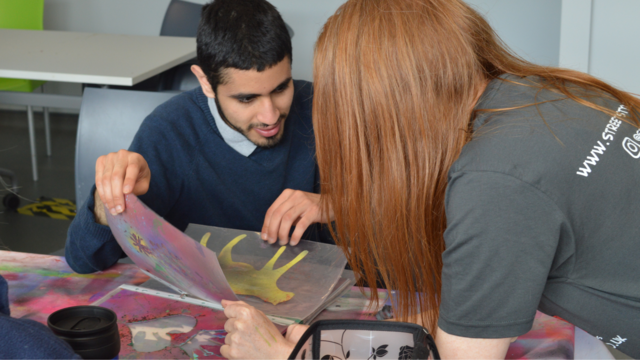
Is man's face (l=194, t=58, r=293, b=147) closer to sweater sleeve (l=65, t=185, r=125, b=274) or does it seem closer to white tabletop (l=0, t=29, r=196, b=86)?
sweater sleeve (l=65, t=185, r=125, b=274)

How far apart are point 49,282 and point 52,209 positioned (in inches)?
80.3

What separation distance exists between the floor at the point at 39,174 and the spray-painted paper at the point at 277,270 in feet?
5.45

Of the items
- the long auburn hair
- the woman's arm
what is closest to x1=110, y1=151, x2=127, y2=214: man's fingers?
the long auburn hair

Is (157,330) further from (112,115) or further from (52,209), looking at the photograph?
(52,209)

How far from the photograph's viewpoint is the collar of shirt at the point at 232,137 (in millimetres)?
1263

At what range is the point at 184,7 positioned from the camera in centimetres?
345

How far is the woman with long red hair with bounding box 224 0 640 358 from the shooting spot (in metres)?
0.60

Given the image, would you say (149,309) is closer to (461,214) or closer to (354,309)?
(354,309)

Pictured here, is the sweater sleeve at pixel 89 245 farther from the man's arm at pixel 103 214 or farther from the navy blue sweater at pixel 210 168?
the navy blue sweater at pixel 210 168

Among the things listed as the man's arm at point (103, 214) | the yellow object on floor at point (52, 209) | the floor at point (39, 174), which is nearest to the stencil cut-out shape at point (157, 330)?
the man's arm at point (103, 214)

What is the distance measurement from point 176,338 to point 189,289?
0.10 meters

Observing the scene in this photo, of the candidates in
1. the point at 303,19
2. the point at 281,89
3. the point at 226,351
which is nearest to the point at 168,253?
the point at 226,351

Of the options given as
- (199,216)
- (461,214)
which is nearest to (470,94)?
(461,214)

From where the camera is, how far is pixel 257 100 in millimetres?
1214
